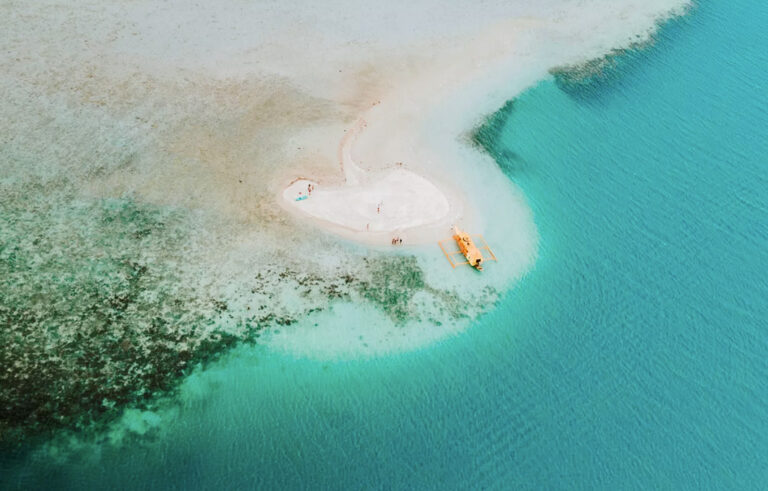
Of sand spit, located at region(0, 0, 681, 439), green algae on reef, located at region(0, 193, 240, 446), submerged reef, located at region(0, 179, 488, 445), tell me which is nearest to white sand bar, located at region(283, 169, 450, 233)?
sand spit, located at region(0, 0, 681, 439)

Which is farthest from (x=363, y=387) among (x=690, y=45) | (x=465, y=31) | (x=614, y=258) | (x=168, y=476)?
(x=690, y=45)

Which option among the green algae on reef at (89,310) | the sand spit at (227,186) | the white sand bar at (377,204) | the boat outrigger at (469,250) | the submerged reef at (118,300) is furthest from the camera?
the white sand bar at (377,204)

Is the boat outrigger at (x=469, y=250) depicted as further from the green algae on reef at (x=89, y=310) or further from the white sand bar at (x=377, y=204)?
the green algae on reef at (x=89, y=310)

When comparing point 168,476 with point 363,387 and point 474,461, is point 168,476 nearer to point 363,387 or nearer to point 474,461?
point 363,387

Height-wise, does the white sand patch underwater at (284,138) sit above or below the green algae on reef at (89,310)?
above

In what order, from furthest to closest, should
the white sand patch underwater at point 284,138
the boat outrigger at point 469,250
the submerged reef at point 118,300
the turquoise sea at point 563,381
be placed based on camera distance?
the boat outrigger at point 469,250 < the white sand patch underwater at point 284,138 < the submerged reef at point 118,300 < the turquoise sea at point 563,381

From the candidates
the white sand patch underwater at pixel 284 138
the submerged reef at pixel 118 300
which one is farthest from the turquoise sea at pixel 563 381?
the white sand patch underwater at pixel 284 138

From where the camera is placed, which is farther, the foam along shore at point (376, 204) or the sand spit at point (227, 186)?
the foam along shore at point (376, 204)

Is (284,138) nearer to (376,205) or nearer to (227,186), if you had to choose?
(227,186)

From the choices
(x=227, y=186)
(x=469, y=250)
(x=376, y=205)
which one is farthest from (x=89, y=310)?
(x=469, y=250)
